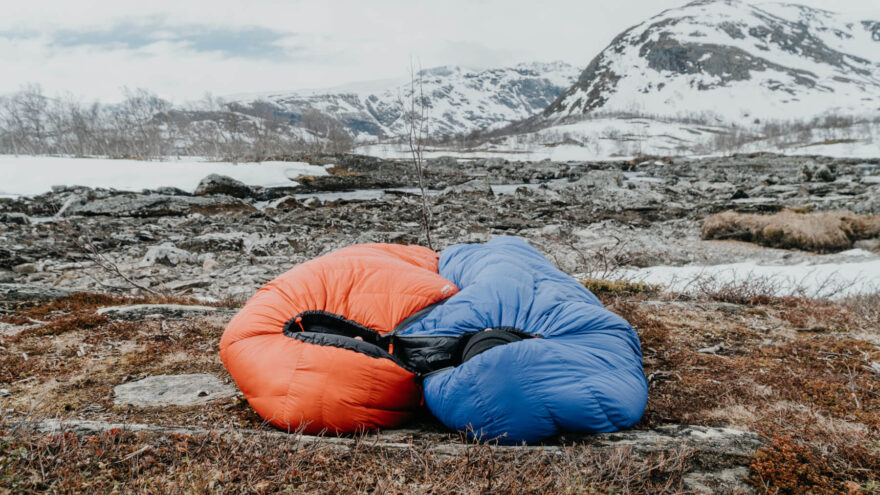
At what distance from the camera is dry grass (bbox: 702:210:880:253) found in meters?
10.5

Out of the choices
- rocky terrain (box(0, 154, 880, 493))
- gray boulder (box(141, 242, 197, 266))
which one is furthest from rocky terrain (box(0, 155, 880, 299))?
rocky terrain (box(0, 154, 880, 493))

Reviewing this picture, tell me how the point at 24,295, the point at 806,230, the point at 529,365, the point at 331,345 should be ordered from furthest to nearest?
1. the point at 806,230
2. the point at 24,295
3. the point at 331,345
4. the point at 529,365

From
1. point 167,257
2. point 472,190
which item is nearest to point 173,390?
point 167,257

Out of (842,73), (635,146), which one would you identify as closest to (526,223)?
(635,146)

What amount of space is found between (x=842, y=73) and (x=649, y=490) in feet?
655

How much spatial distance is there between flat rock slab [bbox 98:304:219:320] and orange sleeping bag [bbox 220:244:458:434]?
8.04 ft

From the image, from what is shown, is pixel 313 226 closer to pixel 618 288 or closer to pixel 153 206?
pixel 153 206

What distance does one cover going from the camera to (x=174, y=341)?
3.83m

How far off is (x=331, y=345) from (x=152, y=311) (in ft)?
11.1

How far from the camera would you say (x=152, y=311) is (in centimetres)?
458

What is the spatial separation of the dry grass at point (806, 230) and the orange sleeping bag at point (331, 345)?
1179cm

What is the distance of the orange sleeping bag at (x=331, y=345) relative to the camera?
7.13ft

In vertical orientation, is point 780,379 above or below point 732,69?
below

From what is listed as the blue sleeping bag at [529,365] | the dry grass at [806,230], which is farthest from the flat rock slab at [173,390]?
the dry grass at [806,230]
